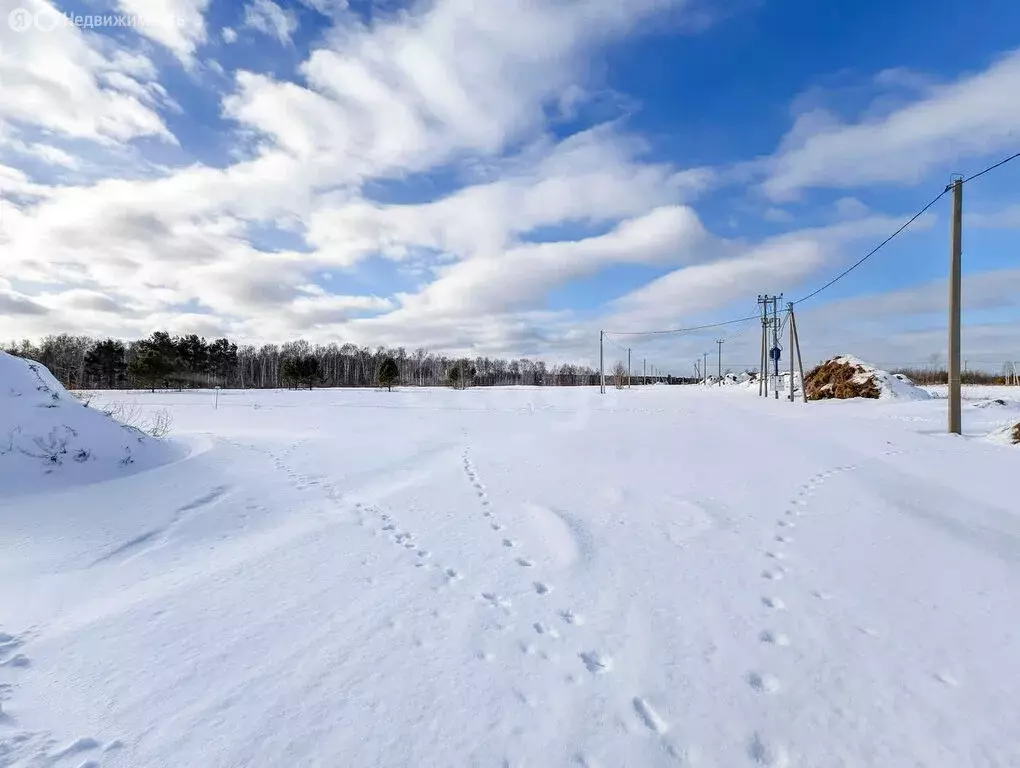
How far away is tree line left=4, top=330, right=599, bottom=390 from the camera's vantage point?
50438mm

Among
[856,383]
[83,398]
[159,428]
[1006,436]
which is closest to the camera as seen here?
[1006,436]

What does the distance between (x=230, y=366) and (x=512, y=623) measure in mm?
82224

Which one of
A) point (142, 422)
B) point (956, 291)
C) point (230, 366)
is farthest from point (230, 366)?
point (956, 291)

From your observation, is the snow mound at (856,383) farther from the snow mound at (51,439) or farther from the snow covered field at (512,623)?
the snow mound at (51,439)

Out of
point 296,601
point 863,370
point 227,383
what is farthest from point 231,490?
point 227,383

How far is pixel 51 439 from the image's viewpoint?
6574mm

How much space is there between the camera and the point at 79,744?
6.64 feet

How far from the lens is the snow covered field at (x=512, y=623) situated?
6.77ft

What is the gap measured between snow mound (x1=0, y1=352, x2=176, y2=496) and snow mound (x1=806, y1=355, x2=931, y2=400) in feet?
81.1

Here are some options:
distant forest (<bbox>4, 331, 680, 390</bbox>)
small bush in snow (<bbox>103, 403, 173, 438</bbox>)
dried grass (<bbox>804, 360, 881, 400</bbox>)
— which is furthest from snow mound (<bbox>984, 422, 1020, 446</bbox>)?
distant forest (<bbox>4, 331, 680, 390</bbox>)

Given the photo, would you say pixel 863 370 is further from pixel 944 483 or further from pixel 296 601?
pixel 296 601

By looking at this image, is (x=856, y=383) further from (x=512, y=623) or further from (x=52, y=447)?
(x=52, y=447)

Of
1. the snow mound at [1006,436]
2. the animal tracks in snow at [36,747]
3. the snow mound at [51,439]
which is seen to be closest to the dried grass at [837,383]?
the snow mound at [1006,436]

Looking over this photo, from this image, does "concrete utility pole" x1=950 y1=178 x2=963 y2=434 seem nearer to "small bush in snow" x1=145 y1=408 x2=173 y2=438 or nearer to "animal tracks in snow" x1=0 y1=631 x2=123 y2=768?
"animal tracks in snow" x1=0 y1=631 x2=123 y2=768
